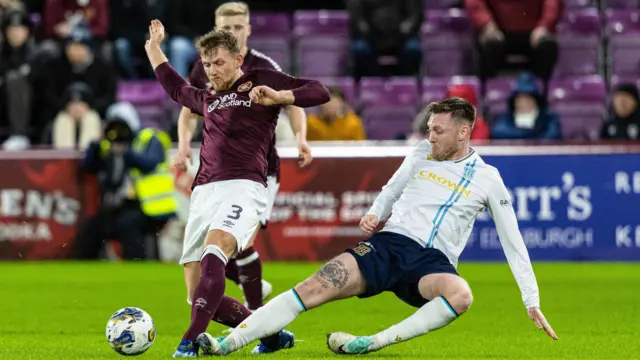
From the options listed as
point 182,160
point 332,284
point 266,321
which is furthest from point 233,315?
point 182,160

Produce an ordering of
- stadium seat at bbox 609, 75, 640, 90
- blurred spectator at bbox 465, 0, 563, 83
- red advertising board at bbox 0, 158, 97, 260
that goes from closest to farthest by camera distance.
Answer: red advertising board at bbox 0, 158, 97, 260, blurred spectator at bbox 465, 0, 563, 83, stadium seat at bbox 609, 75, 640, 90

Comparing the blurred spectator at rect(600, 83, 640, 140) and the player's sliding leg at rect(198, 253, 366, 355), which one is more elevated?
the blurred spectator at rect(600, 83, 640, 140)

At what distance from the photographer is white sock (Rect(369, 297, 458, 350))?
6848mm

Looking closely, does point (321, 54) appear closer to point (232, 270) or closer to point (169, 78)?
point (232, 270)

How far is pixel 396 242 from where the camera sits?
7.18 m

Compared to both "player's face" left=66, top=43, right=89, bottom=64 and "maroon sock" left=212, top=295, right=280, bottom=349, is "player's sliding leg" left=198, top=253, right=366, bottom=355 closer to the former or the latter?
"maroon sock" left=212, top=295, right=280, bottom=349

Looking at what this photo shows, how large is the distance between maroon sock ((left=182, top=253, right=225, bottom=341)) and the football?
0.26 meters

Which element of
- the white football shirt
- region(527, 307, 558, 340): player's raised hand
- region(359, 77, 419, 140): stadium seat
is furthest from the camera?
region(359, 77, 419, 140): stadium seat

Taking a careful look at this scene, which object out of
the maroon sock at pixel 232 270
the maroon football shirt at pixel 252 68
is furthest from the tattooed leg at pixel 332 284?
the maroon sock at pixel 232 270

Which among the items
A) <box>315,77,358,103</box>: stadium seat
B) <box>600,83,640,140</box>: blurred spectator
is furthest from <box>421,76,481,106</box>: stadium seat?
<box>600,83,640,140</box>: blurred spectator

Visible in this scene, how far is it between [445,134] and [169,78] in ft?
5.70

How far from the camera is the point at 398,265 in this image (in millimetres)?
7066

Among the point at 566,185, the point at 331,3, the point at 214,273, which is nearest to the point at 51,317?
the point at 214,273

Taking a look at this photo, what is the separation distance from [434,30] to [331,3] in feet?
6.29
